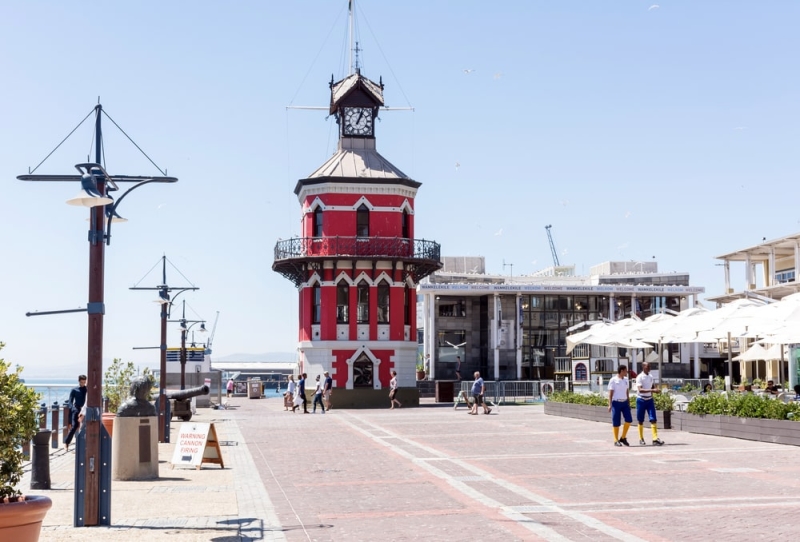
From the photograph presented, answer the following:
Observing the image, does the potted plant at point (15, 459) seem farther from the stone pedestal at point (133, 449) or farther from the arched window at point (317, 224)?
the arched window at point (317, 224)

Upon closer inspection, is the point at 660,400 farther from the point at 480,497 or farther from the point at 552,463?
the point at 480,497

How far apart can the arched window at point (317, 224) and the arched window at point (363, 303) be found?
134 inches

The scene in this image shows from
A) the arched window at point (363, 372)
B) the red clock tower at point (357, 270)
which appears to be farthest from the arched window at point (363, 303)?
the arched window at point (363, 372)

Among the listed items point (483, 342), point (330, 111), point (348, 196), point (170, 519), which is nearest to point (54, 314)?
point (170, 519)

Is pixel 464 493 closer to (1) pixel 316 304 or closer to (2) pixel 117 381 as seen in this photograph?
(2) pixel 117 381

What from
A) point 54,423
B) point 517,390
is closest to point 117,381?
point 54,423

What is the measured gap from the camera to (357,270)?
5066cm

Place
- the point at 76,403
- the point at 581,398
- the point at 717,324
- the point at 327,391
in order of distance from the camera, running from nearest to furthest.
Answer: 1. the point at 76,403
2. the point at 717,324
3. the point at 581,398
4. the point at 327,391

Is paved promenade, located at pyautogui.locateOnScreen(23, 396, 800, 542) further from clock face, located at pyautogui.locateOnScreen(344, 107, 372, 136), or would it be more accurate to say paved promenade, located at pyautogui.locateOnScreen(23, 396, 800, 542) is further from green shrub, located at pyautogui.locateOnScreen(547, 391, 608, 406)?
clock face, located at pyautogui.locateOnScreen(344, 107, 372, 136)

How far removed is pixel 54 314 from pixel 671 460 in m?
11.5

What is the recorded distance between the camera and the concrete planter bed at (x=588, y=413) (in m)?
26.7

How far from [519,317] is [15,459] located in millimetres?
68917

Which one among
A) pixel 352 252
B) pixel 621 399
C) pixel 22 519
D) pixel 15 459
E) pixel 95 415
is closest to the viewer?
pixel 22 519

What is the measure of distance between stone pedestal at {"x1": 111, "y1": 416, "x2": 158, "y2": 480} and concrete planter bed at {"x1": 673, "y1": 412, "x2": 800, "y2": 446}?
518 inches
